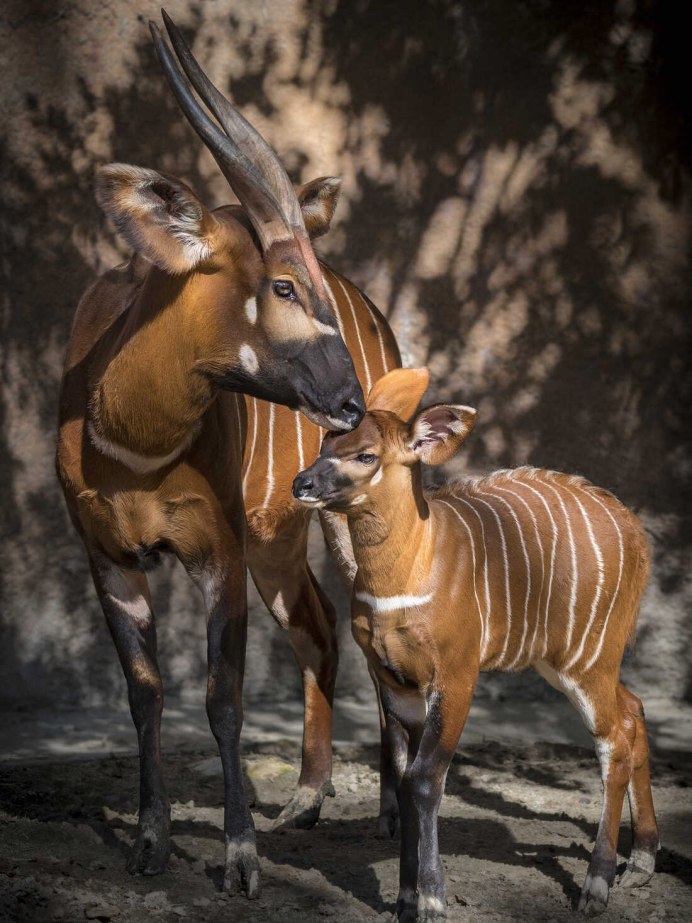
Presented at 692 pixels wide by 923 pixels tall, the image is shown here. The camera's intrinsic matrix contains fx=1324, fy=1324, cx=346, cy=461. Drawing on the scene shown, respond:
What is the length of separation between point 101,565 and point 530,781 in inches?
85.0

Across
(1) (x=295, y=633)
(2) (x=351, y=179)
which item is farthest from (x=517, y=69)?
(1) (x=295, y=633)

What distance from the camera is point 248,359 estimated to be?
11.5 feet

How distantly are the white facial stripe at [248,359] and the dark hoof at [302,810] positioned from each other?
5.93 ft

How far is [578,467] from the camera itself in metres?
6.61

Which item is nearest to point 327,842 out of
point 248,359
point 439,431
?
point 439,431

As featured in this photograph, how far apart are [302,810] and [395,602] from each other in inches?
56.5

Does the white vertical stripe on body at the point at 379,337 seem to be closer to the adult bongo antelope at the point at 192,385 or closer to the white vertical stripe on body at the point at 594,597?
the adult bongo antelope at the point at 192,385

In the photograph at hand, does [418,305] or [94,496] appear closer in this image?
[94,496]

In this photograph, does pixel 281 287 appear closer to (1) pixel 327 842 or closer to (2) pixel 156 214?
(2) pixel 156 214

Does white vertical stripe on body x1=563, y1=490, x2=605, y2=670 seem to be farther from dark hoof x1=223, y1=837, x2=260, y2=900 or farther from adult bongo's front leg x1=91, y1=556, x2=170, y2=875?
adult bongo's front leg x1=91, y1=556, x2=170, y2=875

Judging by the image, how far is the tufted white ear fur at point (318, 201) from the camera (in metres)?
4.09

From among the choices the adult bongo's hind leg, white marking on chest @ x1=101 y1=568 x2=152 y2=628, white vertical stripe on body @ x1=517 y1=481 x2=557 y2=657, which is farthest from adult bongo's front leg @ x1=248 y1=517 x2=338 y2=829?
the adult bongo's hind leg

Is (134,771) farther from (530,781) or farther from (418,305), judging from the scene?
(418,305)

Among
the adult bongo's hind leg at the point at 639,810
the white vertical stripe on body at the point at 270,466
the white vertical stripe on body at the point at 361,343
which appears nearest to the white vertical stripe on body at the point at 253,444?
the white vertical stripe on body at the point at 270,466
